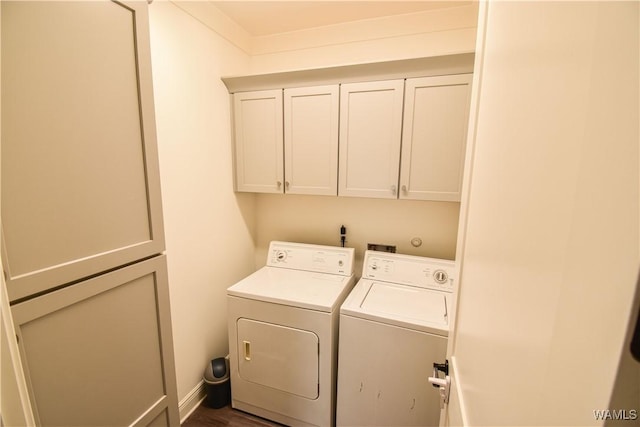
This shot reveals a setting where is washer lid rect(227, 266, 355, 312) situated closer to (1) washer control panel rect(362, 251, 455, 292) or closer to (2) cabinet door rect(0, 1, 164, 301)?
(1) washer control panel rect(362, 251, 455, 292)

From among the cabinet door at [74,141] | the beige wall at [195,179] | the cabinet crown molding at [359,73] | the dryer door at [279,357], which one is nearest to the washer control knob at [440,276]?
the dryer door at [279,357]

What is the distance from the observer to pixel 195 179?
1.94 meters

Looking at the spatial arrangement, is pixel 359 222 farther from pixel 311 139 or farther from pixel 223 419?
pixel 223 419

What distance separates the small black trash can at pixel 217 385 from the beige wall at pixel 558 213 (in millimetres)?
1976

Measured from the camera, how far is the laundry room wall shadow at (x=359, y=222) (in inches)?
85.0

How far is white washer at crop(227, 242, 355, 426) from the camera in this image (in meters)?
1.72

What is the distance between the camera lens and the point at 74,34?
29.1 inches

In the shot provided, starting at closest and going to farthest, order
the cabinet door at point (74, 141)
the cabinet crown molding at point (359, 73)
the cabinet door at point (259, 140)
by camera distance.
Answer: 1. the cabinet door at point (74, 141)
2. the cabinet crown molding at point (359, 73)
3. the cabinet door at point (259, 140)

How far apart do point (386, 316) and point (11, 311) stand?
147 cm

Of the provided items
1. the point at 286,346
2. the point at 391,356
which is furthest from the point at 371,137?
the point at 286,346

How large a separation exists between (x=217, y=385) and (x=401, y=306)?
145 centimetres

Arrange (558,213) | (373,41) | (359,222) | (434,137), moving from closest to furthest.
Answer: (558,213), (434,137), (373,41), (359,222)

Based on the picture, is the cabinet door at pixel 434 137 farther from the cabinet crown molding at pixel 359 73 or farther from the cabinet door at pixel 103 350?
the cabinet door at pixel 103 350

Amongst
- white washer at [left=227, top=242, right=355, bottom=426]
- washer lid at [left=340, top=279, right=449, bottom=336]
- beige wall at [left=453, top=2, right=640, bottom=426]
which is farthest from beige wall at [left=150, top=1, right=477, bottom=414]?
beige wall at [left=453, top=2, right=640, bottom=426]
